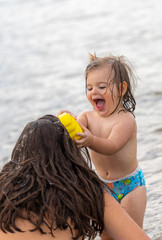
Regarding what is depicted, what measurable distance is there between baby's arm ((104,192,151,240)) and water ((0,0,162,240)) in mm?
1050

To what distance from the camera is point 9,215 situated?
272 centimetres

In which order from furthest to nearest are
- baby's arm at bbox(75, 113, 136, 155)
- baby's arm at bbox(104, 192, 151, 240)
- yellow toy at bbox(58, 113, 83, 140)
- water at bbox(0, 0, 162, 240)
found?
water at bbox(0, 0, 162, 240)
baby's arm at bbox(75, 113, 136, 155)
yellow toy at bbox(58, 113, 83, 140)
baby's arm at bbox(104, 192, 151, 240)

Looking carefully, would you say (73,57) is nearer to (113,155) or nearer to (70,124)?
(113,155)

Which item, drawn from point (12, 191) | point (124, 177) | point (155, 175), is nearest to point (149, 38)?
point (155, 175)

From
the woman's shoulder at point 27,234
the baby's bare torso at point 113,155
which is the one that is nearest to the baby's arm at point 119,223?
the woman's shoulder at point 27,234

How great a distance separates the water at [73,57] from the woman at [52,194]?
45.0 inches

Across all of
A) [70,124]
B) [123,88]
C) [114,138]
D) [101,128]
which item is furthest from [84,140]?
[123,88]

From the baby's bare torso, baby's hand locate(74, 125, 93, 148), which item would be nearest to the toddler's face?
the baby's bare torso

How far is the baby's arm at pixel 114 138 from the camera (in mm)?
3365

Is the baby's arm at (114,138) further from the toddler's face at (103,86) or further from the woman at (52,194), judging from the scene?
the woman at (52,194)

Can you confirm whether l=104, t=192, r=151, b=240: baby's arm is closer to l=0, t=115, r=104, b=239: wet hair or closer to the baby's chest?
l=0, t=115, r=104, b=239: wet hair

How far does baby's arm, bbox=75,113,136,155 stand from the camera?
11.0ft

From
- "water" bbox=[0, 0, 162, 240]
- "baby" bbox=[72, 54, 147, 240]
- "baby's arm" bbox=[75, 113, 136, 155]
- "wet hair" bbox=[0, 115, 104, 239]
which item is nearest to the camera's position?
"wet hair" bbox=[0, 115, 104, 239]

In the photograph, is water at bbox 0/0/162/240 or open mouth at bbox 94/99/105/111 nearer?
open mouth at bbox 94/99/105/111
